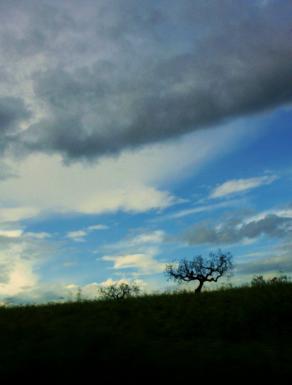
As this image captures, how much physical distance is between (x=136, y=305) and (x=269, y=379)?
49.0ft

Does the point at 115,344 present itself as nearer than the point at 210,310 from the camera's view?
Yes

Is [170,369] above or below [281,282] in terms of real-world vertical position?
below

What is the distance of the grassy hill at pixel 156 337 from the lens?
11.0 m

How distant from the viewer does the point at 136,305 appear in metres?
25.0

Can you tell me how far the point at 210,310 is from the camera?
22.1 metres

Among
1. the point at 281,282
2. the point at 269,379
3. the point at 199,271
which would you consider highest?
the point at 199,271

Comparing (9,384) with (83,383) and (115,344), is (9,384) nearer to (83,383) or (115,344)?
(83,383)

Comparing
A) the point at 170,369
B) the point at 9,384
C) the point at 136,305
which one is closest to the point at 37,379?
the point at 9,384

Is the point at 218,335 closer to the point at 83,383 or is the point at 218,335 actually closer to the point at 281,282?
the point at 281,282

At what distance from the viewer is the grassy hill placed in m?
11.0

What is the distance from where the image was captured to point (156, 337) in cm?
1900

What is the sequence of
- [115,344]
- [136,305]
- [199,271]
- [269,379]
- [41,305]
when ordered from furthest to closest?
[199,271] < [41,305] < [136,305] < [115,344] < [269,379]

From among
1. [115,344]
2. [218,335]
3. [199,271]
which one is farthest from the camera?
[199,271]

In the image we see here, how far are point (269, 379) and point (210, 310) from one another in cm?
1176
